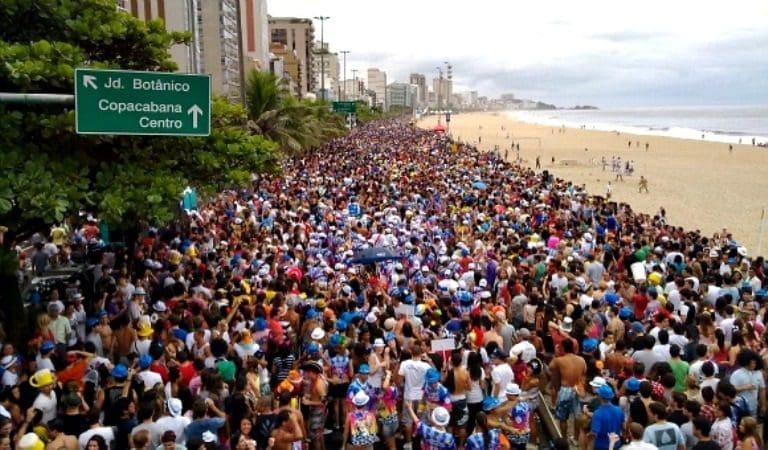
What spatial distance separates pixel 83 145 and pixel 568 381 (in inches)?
240

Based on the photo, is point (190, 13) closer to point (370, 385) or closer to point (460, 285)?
point (460, 285)

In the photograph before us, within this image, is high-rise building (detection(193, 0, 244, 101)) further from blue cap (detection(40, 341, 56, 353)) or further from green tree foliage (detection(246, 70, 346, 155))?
blue cap (detection(40, 341, 56, 353))

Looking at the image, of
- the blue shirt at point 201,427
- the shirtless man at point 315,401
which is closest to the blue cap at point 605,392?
the shirtless man at point 315,401

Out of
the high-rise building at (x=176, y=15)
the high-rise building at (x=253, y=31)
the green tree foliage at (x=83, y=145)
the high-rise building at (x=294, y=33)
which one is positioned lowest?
the green tree foliage at (x=83, y=145)

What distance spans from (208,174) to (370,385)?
425cm

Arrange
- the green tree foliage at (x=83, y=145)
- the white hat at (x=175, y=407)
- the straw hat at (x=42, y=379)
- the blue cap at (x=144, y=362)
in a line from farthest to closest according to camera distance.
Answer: the green tree foliage at (x=83, y=145) < the blue cap at (x=144, y=362) < the straw hat at (x=42, y=379) < the white hat at (x=175, y=407)

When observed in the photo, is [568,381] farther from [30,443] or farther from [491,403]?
[30,443]

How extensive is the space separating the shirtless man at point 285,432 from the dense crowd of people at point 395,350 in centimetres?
1

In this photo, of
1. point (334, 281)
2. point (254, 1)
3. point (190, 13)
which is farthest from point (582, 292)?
point (254, 1)

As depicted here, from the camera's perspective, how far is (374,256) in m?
12.2

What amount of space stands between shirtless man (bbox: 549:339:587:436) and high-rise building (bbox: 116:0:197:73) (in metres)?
30.6

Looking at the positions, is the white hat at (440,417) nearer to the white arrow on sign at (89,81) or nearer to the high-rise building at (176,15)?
the white arrow on sign at (89,81)

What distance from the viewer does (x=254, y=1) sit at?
76875 millimetres

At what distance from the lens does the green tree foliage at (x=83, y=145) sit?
7.19m
